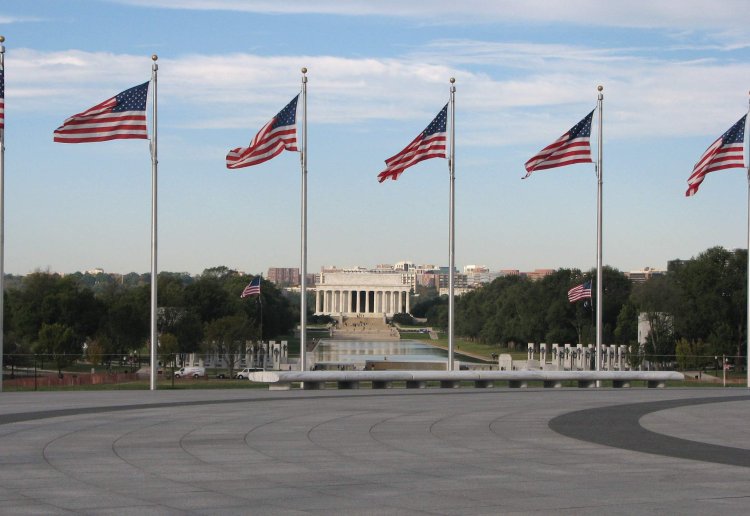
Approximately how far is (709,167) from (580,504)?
27.8 m

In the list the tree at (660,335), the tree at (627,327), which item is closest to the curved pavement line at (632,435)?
the tree at (660,335)

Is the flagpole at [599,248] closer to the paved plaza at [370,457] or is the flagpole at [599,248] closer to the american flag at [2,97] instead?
the paved plaza at [370,457]

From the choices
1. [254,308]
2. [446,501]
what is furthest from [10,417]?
[254,308]

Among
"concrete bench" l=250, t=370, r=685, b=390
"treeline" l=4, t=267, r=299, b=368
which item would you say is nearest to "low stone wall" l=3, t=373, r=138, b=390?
"concrete bench" l=250, t=370, r=685, b=390

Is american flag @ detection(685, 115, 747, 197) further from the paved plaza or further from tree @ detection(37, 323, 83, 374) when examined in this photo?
tree @ detection(37, 323, 83, 374)

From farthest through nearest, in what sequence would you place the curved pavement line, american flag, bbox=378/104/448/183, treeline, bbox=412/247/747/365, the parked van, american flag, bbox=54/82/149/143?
treeline, bbox=412/247/747/365
the parked van
american flag, bbox=378/104/448/183
american flag, bbox=54/82/149/143
the curved pavement line

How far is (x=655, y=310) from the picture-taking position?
91250mm

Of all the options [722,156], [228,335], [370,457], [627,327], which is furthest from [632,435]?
[627,327]

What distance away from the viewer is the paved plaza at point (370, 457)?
13.2 m

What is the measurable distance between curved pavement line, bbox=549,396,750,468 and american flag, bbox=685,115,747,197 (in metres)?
12.1

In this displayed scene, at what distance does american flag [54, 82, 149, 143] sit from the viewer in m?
33.8

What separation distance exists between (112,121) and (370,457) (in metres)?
20.0

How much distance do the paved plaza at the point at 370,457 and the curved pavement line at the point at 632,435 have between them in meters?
0.04

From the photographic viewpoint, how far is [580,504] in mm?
13039
